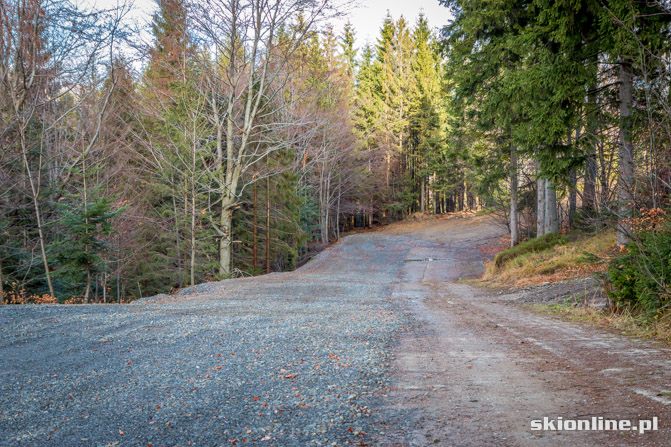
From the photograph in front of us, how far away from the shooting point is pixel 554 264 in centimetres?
1295

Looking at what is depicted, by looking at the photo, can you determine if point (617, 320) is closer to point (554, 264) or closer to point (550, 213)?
point (554, 264)

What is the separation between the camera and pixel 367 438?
2.82m

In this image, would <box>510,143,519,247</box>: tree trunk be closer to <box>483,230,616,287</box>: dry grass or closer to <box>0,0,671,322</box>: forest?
<box>0,0,671,322</box>: forest

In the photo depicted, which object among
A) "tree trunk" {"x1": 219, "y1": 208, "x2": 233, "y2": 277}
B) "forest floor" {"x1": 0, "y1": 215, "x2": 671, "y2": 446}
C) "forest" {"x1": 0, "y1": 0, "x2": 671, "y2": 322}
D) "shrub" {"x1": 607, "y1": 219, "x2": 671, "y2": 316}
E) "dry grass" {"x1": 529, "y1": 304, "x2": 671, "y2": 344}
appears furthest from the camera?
"tree trunk" {"x1": 219, "y1": 208, "x2": 233, "y2": 277}

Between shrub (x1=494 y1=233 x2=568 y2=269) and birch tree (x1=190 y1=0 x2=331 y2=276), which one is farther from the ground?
birch tree (x1=190 y1=0 x2=331 y2=276)

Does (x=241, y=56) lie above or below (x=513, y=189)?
above

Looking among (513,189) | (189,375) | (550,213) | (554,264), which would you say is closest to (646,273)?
(189,375)

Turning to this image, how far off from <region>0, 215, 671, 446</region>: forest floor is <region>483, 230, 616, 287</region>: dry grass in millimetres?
4454

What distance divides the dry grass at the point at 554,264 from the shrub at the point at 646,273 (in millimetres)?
4427

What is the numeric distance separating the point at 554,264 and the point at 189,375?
1184cm

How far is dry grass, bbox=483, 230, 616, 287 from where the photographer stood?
11719 mm

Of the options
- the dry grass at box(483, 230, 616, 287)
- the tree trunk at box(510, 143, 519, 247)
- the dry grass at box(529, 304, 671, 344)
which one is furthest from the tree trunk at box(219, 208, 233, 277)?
the dry grass at box(529, 304, 671, 344)

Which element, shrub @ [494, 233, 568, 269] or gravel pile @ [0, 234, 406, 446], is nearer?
gravel pile @ [0, 234, 406, 446]

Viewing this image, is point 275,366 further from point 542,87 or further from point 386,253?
point 386,253
